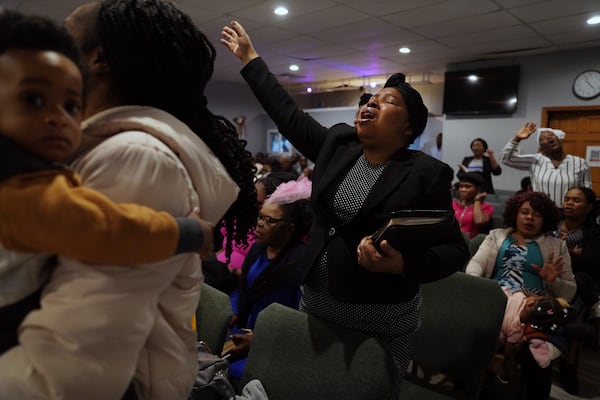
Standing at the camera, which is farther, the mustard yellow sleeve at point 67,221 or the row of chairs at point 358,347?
the row of chairs at point 358,347

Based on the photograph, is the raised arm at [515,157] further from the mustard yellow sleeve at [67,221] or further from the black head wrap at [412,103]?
the mustard yellow sleeve at [67,221]

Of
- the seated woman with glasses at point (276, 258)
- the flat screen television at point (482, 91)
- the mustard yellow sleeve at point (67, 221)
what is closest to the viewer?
the mustard yellow sleeve at point (67, 221)

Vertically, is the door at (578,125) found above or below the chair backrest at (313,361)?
above

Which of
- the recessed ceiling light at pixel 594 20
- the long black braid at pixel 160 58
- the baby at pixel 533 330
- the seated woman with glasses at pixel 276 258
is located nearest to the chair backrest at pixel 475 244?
the baby at pixel 533 330

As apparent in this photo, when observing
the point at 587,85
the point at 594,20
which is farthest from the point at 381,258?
the point at 587,85

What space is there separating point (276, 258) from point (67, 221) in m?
1.55

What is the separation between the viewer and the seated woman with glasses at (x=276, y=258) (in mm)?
1961

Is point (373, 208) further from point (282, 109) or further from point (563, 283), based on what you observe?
point (563, 283)

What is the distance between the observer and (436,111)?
27.8 feet

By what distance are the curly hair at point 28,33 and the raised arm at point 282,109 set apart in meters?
0.98

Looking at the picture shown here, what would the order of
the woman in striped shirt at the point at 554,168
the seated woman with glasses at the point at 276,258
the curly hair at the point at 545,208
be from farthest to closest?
1. the woman in striped shirt at the point at 554,168
2. the curly hair at the point at 545,208
3. the seated woman with glasses at the point at 276,258

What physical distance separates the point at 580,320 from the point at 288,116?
2.26 meters

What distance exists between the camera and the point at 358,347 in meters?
1.19

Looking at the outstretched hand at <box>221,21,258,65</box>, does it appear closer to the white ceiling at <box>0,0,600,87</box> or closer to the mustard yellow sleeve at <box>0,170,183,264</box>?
the mustard yellow sleeve at <box>0,170,183,264</box>
